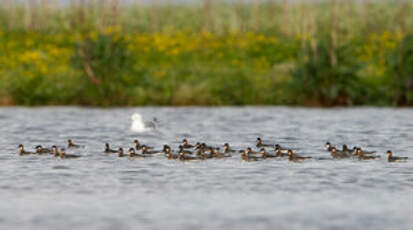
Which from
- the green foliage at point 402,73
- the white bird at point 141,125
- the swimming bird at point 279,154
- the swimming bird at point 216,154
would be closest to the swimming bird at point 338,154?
the swimming bird at point 279,154

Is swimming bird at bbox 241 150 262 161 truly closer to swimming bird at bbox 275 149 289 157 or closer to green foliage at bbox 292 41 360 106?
swimming bird at bbox 275 149 289 157

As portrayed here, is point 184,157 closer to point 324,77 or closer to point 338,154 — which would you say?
point 338,154

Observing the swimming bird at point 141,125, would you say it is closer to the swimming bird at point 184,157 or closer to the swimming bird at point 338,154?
the swimming bird at point 184,157

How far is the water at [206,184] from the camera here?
14.4m

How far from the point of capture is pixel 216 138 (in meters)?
28.4

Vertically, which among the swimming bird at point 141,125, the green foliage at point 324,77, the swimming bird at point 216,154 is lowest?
the swimming bird at point 216,154

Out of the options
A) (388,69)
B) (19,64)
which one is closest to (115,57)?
(19,64)

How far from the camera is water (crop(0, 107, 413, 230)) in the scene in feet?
47.4

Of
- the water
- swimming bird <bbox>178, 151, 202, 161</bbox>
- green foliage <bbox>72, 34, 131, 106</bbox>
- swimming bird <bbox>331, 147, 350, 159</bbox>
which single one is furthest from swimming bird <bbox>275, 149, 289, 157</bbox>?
green foliage <bbox>72, 34, 131, 106</bbox>

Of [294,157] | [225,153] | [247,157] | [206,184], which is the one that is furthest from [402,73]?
[206,184]

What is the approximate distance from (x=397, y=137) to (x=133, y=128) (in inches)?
333

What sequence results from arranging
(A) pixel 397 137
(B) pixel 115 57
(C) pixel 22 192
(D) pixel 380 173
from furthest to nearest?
(B) pixel 115 57 < (A) pixel 397 137 < (D) pixel 380 173 < (C) pixel 22 192

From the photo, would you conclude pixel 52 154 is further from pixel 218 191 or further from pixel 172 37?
pixel 172 37

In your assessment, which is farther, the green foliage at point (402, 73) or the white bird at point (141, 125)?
the green foliage at point (402, 73)
